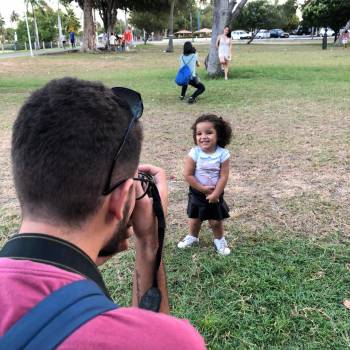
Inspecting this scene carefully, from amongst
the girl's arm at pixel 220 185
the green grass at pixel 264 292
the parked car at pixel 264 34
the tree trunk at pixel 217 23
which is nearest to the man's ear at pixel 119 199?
the green grass at pixel 264 292

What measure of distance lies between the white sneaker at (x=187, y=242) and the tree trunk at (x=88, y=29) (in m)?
29.5

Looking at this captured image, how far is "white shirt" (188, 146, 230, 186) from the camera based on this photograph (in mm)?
3436

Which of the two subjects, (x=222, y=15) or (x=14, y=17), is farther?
(x=14, y=17)

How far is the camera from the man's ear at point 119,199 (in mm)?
1087

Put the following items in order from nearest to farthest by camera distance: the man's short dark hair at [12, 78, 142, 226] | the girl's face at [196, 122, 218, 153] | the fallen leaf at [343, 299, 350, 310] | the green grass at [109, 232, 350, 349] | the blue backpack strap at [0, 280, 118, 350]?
the blue backpack strap at [0, 280, 118, 350] < the man's short dark hair at [12, 78, 142, 226] < the green grass at [109, 232, 350, 349] < the fallen leaf at [343, 299, 350, 310] < the girl's face at [196, 122, 218, 153]

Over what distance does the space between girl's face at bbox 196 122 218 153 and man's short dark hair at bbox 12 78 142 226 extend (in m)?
2.33

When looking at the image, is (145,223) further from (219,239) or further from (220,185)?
(219,239)

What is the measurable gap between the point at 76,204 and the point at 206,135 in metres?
2.43

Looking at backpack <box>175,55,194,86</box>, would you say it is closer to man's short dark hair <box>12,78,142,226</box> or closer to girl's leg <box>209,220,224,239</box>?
girl's leg <box>209,220,224,239</box>

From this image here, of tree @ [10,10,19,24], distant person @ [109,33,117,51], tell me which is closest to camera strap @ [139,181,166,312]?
distant person @ [109,33,117,51]

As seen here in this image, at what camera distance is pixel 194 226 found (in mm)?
3602

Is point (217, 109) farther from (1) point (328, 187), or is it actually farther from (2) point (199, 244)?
(2) point (199, 244)

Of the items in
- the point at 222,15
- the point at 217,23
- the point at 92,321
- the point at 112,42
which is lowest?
the point at 112,42

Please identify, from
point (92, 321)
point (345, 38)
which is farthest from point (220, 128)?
point (345, 38)
